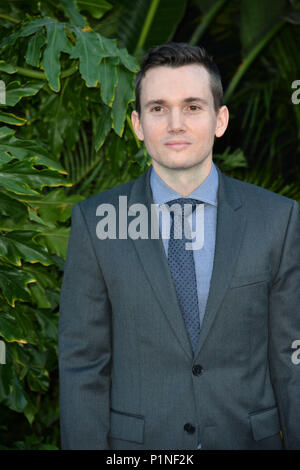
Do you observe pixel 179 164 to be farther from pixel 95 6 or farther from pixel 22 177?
pixel 95 6

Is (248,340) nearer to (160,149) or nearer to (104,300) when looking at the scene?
(104,300)

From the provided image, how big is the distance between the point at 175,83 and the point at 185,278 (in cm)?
46

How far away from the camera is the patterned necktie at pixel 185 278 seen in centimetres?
143

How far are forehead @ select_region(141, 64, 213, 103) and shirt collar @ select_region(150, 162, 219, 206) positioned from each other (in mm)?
198

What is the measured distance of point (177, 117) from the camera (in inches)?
55.7

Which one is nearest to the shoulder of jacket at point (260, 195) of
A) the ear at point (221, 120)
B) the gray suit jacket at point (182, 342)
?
the gray suit jacket at point (182, 342)

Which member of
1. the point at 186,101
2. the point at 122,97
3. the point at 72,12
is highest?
the point at 72,12

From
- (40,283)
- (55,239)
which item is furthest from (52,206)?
(40,283)

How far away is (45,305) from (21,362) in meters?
0.25

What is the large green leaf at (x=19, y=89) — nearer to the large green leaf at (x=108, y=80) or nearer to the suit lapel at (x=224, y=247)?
the large green leaf at (x=108, y=80)

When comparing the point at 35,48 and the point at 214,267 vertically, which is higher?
the point at 35,48

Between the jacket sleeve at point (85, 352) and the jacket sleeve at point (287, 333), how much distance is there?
410 millimetres

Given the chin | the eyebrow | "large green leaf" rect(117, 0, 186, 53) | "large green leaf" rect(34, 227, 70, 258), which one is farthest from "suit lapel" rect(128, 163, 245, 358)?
"large green leaf" rect(117, 0, 186, 53)

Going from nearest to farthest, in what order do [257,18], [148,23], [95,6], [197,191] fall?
[197,191] < [95,6] < [148,23] < [257,18]
